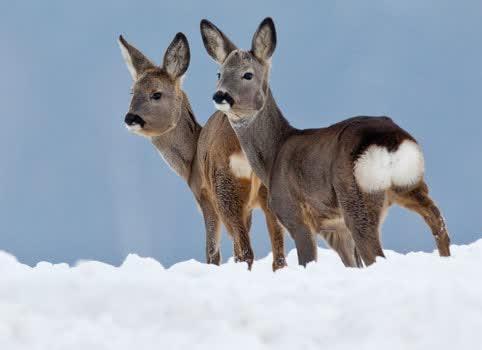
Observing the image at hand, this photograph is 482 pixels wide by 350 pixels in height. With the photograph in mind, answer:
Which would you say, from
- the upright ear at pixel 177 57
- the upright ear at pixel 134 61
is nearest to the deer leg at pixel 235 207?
the upright ear at pixel 177 57

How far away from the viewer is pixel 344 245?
9.76m

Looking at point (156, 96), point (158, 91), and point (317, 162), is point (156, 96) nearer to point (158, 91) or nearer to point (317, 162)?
point (158, 91)

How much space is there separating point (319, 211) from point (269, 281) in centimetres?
271

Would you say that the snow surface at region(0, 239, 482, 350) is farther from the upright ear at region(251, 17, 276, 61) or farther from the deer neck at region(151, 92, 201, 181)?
the deer neck at region(151, 92, 201, 181)

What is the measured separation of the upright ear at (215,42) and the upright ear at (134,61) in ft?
5.48

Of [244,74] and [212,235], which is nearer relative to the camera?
[244,74]

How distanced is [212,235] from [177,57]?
258cm

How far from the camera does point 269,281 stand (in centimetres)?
625

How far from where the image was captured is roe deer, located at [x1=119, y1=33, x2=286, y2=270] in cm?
1053

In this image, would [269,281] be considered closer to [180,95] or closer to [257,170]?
[257,170]

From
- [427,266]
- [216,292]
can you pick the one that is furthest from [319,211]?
[216,292]

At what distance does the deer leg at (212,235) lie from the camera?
11016mm

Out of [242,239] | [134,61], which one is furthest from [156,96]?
[242,239]

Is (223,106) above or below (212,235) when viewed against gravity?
above
